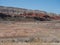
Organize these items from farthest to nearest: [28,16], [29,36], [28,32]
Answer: [28,16] → [28,32] → [29,36]

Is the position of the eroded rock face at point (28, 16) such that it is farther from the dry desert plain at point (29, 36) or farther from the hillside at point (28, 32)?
the dry desert plain at point (29, 36)

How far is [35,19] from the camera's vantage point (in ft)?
211

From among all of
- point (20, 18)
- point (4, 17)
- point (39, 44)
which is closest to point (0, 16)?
point (4, 17)

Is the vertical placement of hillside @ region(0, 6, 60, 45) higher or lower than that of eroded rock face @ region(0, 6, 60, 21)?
higher

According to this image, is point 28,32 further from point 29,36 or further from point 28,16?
point 28,16

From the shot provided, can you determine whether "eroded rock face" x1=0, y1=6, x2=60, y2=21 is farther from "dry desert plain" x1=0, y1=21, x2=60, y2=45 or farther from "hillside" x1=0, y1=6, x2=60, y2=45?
"dry desert plain" x1=0, y1=21, x2=60, y2=45

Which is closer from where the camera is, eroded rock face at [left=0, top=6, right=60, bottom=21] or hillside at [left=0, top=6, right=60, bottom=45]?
hillside at [left=0, top=6, right=60, bottom=45]

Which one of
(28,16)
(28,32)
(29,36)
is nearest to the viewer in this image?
(29,36)

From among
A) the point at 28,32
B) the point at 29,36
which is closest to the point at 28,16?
the point at 28,32

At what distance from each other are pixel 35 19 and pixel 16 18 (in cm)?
614

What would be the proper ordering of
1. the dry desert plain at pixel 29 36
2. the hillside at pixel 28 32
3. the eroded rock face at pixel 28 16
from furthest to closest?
the eroded rock face at pixel 28 16
the hillside at pixel 28 32
the dry desert plain at pixel 29 36

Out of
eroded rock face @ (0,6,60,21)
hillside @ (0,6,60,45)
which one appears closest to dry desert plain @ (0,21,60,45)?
hillside @ (0,6,60,45)

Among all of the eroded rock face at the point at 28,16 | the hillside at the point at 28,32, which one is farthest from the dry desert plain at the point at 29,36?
the eroded rock face at the point at 28,16

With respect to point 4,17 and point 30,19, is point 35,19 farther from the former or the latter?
point 4,17
